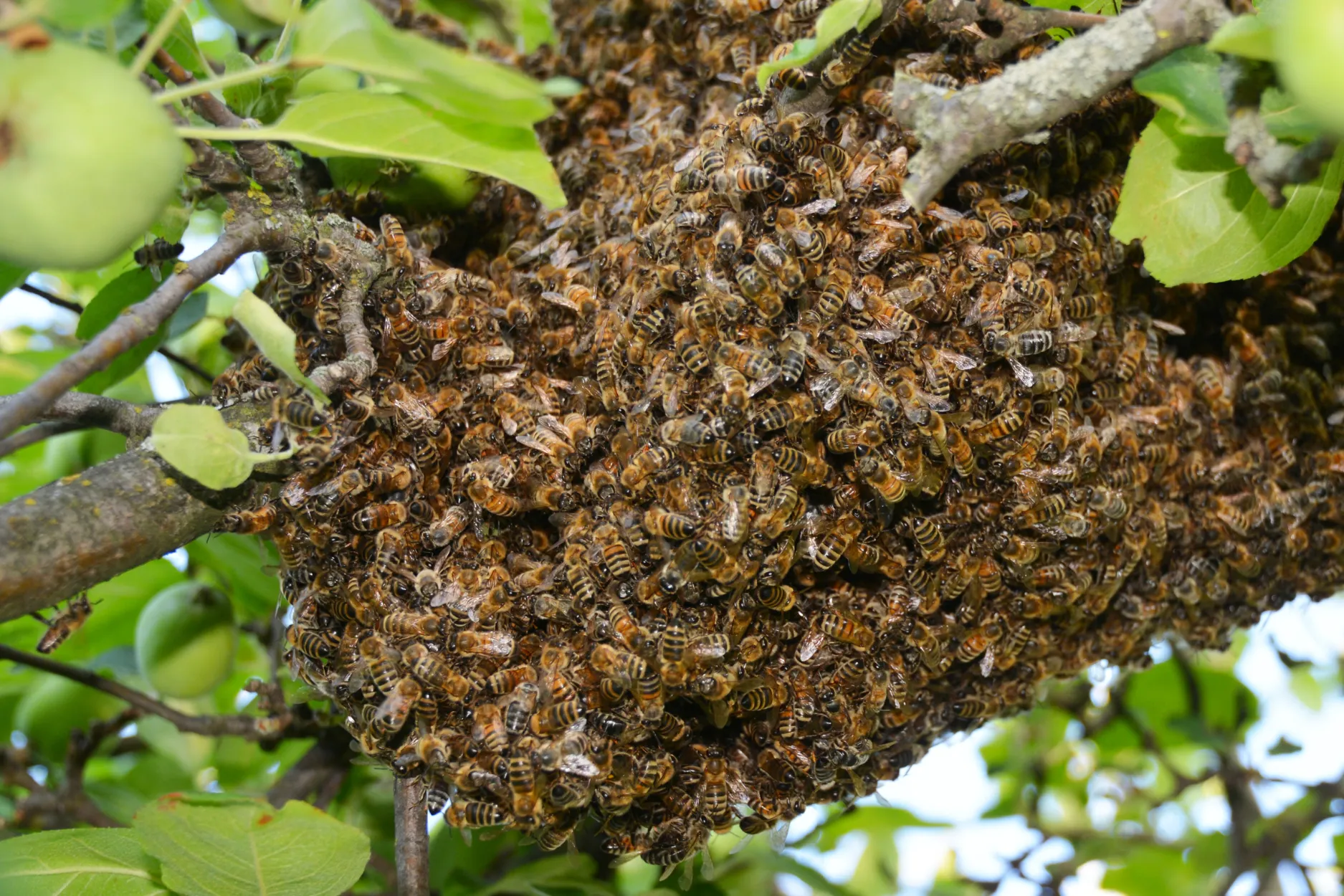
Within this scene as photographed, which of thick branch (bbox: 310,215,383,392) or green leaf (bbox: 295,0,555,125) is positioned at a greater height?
green leaf (bbox: 295,0,555,125)


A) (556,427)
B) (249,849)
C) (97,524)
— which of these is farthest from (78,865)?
(556,427)

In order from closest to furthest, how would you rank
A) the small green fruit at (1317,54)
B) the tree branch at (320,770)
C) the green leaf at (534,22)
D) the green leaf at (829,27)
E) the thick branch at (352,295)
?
the small green fruit at (1317,54), the green leaf at (829,27), the thick branch at (352,295), the tree branch at (320,770), the green leaf at (534,22)

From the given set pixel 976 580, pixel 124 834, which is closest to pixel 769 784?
pixel 976 580

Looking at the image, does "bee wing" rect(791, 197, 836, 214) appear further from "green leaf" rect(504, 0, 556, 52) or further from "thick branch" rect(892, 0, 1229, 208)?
"green leaf" rect(504, 0, 556, 52)

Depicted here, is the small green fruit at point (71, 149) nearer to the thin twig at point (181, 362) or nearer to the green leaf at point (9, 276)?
the green leaf at point (9, 276)

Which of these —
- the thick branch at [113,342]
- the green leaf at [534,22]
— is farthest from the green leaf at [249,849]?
the green leaf at [534,22]

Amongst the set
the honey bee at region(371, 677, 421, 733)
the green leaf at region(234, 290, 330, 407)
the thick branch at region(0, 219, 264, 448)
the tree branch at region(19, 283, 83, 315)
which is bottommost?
the honey bee at region(371, 677, 421, 733)

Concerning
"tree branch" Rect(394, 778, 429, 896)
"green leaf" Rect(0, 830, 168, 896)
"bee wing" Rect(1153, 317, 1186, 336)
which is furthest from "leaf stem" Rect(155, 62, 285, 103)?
"bee wing" Rect(1153, 317, 1186, 336)

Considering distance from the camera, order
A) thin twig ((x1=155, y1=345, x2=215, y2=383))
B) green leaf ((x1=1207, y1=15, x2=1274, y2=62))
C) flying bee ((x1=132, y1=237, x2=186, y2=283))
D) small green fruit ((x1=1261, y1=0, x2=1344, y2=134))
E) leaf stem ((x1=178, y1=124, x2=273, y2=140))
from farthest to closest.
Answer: thin twig ((x1=155, y1=345, x2=215, y2=383)) < flying bee ((x1=132, y1=237, x2=186, y2=283)) < leaf stem ((x1=178, y1=124, x2=273, y2=140)) < green leaf ((x1=1207, y1=15, x2=1274, y2=62)) < small green fruit ((x1=1261, y1=0, x2=1344, y2=134))

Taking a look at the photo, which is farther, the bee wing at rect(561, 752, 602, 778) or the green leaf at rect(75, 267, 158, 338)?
the green leaf at rect(75, 267, 158, 338)
